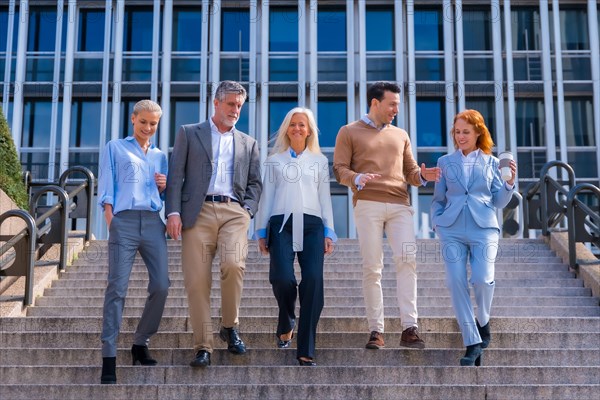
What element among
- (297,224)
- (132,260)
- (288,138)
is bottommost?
(132,260)

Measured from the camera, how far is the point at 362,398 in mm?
6473

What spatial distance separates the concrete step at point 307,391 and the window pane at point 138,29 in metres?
21.5

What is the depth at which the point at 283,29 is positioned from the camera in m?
27.2

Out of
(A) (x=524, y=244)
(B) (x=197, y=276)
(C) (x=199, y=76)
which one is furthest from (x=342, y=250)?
(C) (x=199, y=76)

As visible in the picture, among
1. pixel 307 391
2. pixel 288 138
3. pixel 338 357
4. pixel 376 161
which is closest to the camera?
pixel 307 391

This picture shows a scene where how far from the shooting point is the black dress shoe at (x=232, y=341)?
717 centimetres

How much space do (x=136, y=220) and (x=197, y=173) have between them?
57cm

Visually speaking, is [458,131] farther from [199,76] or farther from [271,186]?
[199,76]

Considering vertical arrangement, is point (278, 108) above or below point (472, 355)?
above

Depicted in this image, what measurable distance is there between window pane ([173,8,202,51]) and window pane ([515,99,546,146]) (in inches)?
350

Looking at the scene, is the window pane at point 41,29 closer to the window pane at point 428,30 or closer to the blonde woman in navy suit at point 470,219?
the window pane at point 428,30

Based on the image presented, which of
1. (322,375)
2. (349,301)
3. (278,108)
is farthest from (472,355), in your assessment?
(278,108)

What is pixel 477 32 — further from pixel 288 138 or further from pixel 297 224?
pixel 297 224

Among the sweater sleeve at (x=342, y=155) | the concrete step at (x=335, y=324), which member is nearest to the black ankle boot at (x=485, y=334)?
the concrete step at (x=335, y=324)
